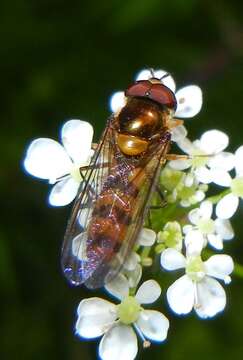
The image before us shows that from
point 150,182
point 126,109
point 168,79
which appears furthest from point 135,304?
point 168,79

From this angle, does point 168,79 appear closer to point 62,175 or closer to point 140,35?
point 62,175

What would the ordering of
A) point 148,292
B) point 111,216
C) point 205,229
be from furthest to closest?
point 205,229
point 148,292
point 111,216

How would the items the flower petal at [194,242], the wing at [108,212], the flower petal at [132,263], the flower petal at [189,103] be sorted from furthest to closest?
the flower petal at [189,103] < the flower petal at [194,242] < the flower petal at [132,263] < the wing at [108,212]

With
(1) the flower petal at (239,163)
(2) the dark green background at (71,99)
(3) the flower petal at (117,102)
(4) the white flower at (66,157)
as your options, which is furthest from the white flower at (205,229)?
(2) the dark green background at (71,99)

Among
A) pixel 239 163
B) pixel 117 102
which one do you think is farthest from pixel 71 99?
pixel 239 163

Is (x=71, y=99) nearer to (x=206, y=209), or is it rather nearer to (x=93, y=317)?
(x=206, y=209)

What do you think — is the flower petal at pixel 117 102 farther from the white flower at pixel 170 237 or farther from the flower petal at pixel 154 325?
the flower petal at pixel 154 325

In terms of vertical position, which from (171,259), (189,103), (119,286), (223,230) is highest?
(189,103)
